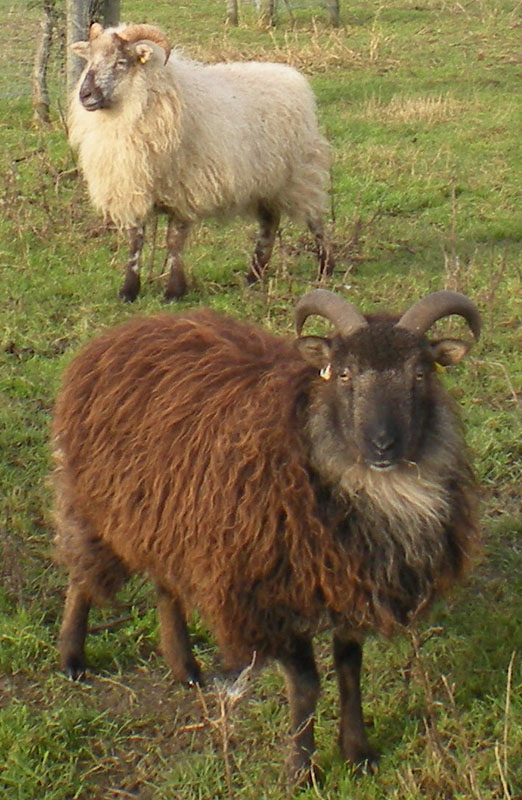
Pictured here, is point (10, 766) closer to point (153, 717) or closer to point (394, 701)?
point (153, 717)

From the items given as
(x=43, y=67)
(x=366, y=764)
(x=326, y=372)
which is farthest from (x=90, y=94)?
(x=366, y=764)

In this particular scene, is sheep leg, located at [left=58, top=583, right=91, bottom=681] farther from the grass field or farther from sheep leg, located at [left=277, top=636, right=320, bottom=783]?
sheep leg, located at [left=277, top=636, right=320, bottom=783]

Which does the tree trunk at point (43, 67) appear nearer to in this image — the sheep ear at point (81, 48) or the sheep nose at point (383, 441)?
the sheep ear at point (81, 48)

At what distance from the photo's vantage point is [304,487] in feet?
11.8

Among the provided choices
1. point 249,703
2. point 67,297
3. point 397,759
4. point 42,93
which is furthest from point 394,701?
point 42,93

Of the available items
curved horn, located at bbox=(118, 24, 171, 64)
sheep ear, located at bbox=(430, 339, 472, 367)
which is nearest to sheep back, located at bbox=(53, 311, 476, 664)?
sheep ear, located at bbox=(430, 339, 472, 367)

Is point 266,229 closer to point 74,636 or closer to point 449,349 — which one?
point 74,636

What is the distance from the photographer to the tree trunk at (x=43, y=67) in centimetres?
1172

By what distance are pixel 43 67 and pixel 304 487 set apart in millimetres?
9729

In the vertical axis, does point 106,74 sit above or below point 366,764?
above

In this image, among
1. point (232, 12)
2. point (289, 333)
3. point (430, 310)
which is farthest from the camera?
point (232, 12)

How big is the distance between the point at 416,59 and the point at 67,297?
398 inches

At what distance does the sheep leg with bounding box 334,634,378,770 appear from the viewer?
12.5 ft

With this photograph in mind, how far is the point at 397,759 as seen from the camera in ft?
12.4
